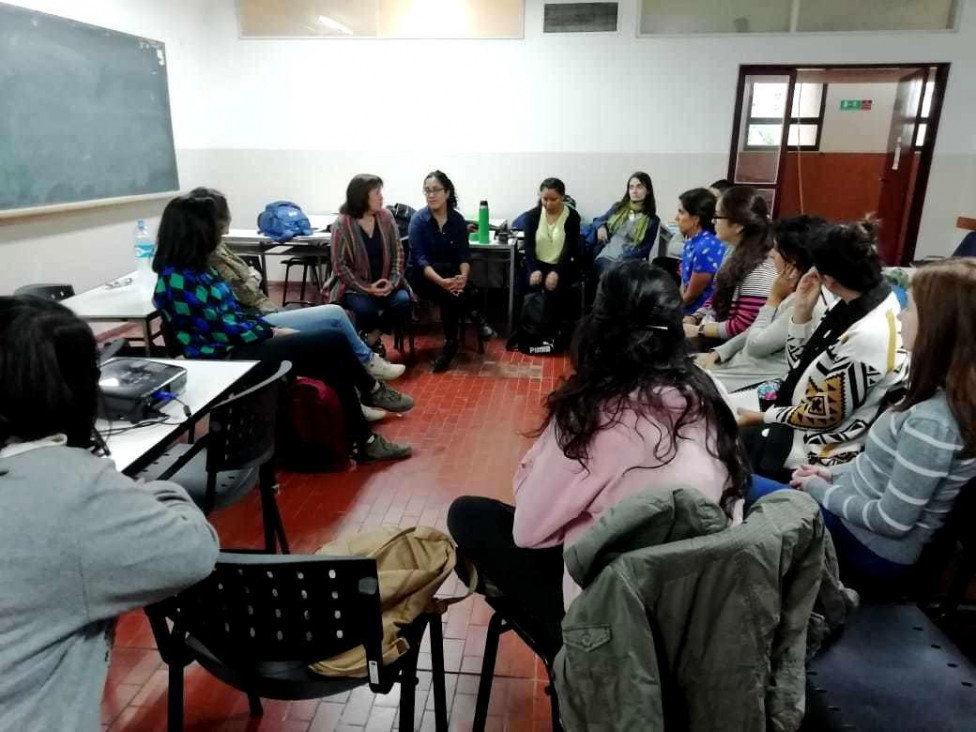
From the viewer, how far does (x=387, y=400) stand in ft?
11.8

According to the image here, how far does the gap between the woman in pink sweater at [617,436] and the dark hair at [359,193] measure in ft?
9.12

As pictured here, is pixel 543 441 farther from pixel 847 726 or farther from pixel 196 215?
pixel 196 215

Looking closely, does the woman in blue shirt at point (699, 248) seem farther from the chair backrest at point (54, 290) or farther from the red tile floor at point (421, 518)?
the chair backrest at point (54, 290)

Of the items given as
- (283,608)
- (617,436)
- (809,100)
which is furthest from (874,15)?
(283,608)

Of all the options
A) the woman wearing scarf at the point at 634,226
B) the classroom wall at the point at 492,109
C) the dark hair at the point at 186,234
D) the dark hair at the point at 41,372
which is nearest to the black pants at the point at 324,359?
the dark hair at the point at 186,234

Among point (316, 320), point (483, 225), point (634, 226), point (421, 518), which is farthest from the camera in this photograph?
point (483, 225)

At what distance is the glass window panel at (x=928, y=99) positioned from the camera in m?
5.54

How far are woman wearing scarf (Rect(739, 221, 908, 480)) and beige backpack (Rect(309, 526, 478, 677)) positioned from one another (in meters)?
1.10

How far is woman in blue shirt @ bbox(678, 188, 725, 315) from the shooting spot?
137 inches

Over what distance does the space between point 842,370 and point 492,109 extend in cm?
463

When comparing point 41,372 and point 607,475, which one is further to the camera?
point 607,475

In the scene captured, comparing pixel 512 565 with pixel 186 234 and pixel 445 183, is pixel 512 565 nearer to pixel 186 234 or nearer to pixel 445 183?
pixel 186 234

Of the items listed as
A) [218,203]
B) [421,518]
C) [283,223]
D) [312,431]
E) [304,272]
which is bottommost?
[421,518]

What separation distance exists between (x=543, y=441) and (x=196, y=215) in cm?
192
